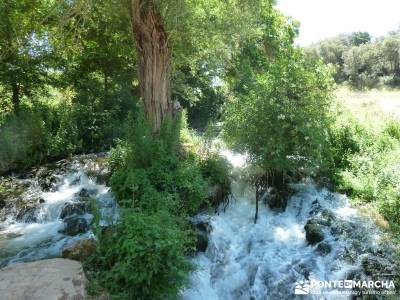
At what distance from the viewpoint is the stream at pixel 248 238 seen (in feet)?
18.9

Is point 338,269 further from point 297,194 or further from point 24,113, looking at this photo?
point 24,113

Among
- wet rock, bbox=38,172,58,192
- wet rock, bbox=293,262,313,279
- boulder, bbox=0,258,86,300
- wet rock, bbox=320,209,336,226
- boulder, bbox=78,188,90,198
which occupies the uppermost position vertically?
wet rock, bbox=38,172,58,192

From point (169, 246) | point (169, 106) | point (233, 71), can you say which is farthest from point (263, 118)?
point (233, 71)

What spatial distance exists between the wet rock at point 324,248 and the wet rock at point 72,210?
15.9 feet

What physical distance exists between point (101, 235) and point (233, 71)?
1363 cm

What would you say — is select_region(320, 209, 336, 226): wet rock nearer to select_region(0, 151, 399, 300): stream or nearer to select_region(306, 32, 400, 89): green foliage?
select_region(0, 151, 399, 300): stream

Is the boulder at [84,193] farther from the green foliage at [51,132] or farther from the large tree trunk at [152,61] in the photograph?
the green foliage at [51,132]

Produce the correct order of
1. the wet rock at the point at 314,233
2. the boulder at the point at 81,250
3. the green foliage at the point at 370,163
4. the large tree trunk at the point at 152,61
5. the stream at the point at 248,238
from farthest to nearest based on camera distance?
the large tree trunk at the point at 152,61, the green foliage at the point at 370,163, the wet rock at the point at 314,233, the stream at the point at 248,238, the boulder at the point at 81,250

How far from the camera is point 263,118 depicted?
7.72m

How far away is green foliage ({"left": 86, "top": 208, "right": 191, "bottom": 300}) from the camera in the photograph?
4.39m

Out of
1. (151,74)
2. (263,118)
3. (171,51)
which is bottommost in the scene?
(263,118)

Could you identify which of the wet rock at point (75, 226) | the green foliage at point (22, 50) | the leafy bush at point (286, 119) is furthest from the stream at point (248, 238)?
the green foliage at point (22, 50)

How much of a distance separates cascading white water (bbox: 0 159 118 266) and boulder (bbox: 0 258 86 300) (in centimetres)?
86

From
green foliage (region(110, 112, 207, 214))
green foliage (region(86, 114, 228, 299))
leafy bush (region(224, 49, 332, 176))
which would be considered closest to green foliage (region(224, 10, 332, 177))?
leafy bush (region(224, 49, 332, 176))
